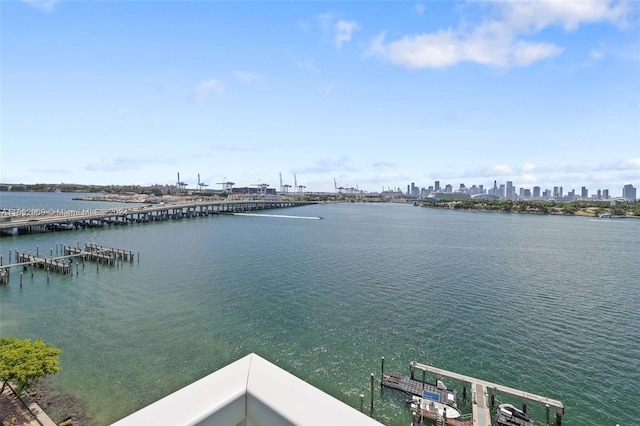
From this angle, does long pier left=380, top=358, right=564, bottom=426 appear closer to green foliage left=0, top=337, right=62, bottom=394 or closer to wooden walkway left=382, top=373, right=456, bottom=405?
wooden walkway left=382, top=373, right=456, bottom=405

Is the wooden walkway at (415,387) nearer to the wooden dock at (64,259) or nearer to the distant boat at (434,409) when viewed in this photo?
the distant boat at (434,409)

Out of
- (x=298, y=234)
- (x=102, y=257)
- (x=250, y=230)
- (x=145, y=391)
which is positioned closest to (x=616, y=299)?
(x=145, y=391)

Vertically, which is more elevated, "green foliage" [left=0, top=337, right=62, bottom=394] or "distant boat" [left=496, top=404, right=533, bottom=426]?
"green foliage" [left=0, top=337, right=62, bottom=394]

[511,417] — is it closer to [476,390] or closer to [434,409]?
[476,390]

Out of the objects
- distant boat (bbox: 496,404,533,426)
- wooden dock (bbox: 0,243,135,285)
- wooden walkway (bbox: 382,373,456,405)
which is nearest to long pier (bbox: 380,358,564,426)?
wooden walkway (bbox: 382,373,456,405)

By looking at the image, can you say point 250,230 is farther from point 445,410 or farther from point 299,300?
point 445,410
